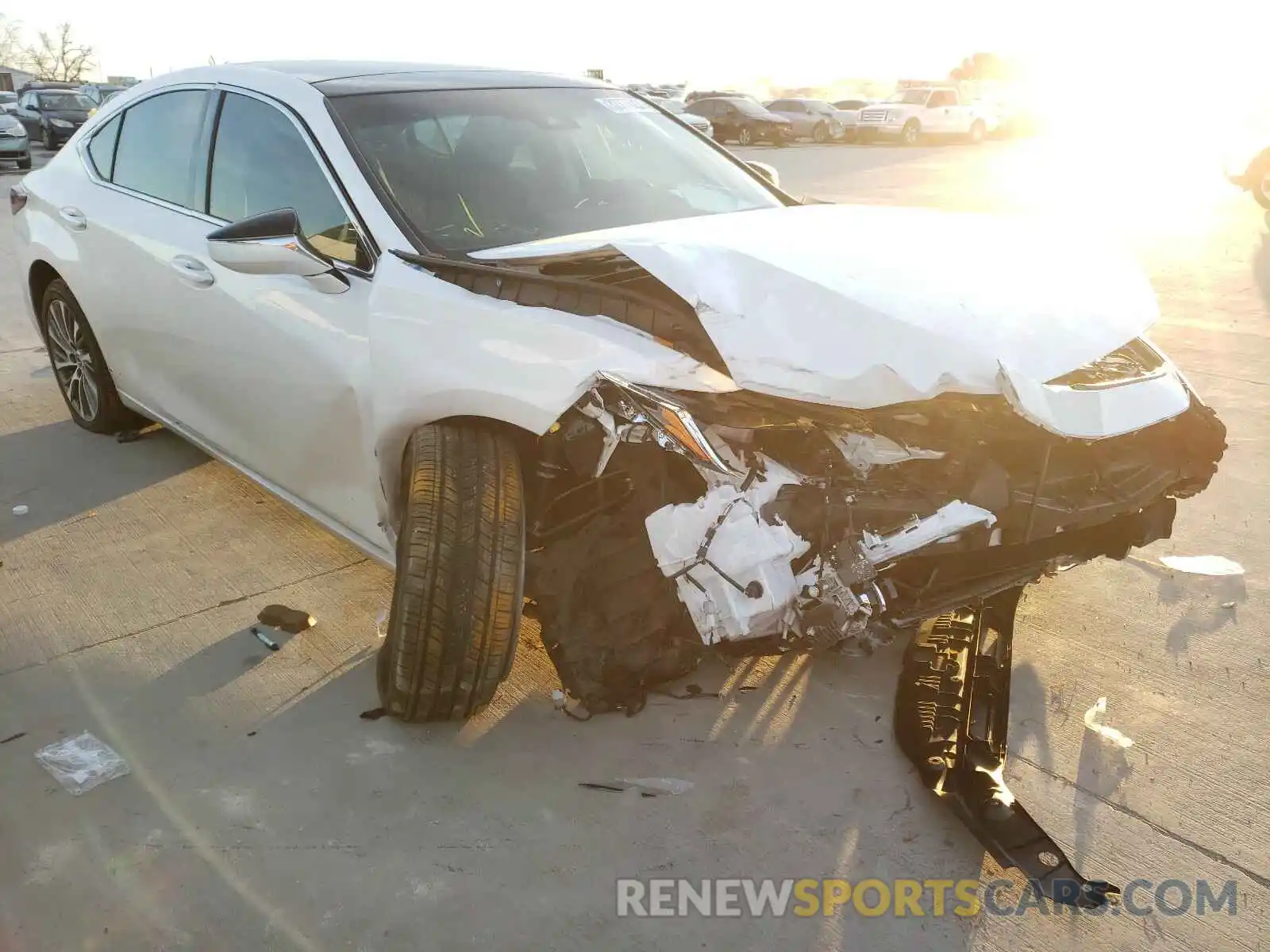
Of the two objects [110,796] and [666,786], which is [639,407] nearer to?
[666,786]

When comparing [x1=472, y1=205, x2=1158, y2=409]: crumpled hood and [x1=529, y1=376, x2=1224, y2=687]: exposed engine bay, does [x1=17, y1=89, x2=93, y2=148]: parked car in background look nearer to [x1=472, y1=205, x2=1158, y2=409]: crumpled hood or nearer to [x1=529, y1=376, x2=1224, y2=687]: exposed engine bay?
[x1=472, y1=205, x2=1158, y2=409]: crumpled hood

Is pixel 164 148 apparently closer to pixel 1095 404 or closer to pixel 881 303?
pixel 881 303

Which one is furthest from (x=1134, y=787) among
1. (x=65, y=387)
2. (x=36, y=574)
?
(x=65, y=387)

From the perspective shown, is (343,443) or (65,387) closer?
(343,443)

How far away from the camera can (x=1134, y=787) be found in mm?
2691

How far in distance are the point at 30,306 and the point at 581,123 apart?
10.4ft

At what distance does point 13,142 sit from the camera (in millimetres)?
19297

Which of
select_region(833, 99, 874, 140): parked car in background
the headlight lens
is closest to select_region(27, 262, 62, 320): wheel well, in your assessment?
the headlight lens

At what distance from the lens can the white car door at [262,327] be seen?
314 cm

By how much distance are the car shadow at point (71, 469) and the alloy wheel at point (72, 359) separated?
0.19 meters

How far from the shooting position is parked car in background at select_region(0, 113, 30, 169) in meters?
19.2

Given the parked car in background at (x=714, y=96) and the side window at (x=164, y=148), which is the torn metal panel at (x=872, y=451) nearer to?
the side window at (x=164, y=148)

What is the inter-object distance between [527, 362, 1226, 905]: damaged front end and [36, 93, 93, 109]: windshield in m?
25.3

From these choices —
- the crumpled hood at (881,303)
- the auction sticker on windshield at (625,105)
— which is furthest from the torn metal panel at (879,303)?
the auction sticker on windshield at (625,105)
